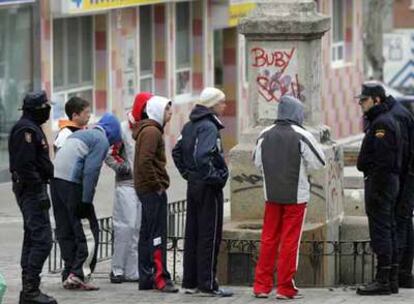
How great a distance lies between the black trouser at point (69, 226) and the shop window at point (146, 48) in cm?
1620

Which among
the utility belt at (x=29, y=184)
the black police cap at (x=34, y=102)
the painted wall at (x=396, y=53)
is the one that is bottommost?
the utility belt at (x=29, y=184)

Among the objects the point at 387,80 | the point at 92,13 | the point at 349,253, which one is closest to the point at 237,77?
the point at 92,13

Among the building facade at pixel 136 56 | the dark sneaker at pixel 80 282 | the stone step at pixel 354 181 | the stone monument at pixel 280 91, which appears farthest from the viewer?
the building facade at pixel 136 56

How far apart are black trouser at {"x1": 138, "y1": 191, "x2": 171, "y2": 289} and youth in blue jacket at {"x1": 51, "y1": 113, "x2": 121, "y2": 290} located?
47cm

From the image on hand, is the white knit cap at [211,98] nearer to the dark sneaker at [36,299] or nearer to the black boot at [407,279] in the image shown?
the dark sneaker at [36,299]

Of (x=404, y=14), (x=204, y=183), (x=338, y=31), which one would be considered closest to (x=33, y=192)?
(x=204, y=183)

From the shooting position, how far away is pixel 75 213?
533 inches

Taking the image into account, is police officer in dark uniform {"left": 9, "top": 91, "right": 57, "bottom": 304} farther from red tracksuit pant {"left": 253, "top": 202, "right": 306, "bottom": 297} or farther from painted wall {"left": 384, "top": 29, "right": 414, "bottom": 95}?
painted wall {"left": 384, "top": 29, "right": 414, "bottom": 95}

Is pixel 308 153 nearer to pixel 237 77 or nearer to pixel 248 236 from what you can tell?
pixel 248 236

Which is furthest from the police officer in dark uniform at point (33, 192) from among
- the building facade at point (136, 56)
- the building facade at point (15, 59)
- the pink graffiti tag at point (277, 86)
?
the building facade at point (15, 59)

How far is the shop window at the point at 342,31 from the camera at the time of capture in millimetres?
38281

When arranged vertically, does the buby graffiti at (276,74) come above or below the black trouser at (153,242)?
above

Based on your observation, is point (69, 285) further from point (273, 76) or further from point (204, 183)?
point (273, 76)

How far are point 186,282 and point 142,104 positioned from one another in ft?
5.21
